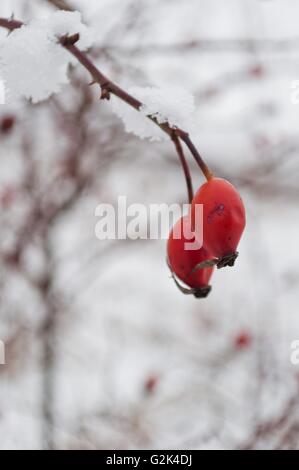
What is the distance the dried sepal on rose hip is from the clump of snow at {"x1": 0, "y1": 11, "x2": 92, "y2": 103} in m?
0.29

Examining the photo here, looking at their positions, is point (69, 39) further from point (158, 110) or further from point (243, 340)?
point (243, 340)

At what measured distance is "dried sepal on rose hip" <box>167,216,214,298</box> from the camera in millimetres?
777

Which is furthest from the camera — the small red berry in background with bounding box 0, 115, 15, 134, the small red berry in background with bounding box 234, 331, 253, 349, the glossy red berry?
the small red berry in background with bounding box 234, 331, 253, 349

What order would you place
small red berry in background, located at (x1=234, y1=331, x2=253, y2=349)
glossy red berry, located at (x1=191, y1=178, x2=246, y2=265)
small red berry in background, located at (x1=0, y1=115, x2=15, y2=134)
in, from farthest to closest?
1. small red berry in background, located at (x1=234, y1=331, x2=253, y2=349)
2. small red berry in background, located at (x1=0, y1=115, x2=15, y2=134)
3. glossy red berry, located at (x1=191, y1=178, x2=246, y2=265)

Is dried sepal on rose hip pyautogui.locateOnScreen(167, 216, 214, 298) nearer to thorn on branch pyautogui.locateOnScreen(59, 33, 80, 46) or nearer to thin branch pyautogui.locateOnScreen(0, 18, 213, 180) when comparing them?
thin branch pyautogui.locateOnScreen(0, 18, 213, 180)

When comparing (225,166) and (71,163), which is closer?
(71,163)

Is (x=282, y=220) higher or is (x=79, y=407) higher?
(x=282, y=220)

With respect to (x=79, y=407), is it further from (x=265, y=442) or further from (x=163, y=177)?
(x=163, y=177)

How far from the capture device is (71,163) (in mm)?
3014

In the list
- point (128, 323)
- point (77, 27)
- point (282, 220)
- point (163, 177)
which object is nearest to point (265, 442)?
point (77, 27)

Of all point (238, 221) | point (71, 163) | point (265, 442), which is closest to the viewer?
point (238, 221)

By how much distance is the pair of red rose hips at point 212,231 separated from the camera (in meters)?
0.72

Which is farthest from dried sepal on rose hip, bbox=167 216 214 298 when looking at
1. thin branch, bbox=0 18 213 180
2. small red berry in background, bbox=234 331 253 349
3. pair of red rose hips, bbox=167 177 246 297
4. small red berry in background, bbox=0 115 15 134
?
small red berry in background, bbox=234 331 253 349

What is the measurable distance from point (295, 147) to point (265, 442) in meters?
1.84
